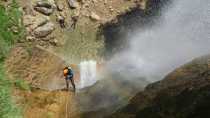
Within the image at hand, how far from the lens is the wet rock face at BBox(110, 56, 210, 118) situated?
38.9 ft

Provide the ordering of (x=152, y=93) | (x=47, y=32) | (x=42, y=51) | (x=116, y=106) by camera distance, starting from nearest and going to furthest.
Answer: (x=152, y=93) → (x=116, y=106) → (x=42, y=51) → (x=47, y=32)

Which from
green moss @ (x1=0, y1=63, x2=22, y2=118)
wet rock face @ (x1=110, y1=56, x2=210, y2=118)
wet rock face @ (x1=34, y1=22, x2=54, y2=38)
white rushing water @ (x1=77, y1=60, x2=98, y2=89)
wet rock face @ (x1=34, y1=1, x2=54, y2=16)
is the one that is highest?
wet rock face @ (x1=34, y1=1, x2=54, y2=16)

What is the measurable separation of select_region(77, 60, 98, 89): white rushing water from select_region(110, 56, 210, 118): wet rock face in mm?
7229

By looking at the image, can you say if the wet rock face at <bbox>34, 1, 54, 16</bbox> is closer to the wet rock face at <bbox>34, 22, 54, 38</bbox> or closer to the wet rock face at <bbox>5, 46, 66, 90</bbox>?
the wet rock face at <bbox>34, 22, 54, 38</bbox>

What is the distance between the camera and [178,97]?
42.4 ft

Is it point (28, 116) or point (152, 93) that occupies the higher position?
point (152, 93)

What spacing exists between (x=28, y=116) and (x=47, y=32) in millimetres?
7616

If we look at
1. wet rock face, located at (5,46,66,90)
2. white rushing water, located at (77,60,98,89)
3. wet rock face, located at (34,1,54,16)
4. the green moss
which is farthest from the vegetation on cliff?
white rushing water, located at (77,60,98,89)

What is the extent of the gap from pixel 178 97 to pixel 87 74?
10.4 meters

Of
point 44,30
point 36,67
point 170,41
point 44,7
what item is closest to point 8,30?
point 44,30

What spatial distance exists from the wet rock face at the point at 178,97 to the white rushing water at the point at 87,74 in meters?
7.23

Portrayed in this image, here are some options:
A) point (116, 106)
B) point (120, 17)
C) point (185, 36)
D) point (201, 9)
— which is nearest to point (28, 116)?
point (116, 106)

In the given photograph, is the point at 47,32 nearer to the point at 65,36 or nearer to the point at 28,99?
the point at 65,36

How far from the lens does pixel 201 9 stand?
28.0 metres
